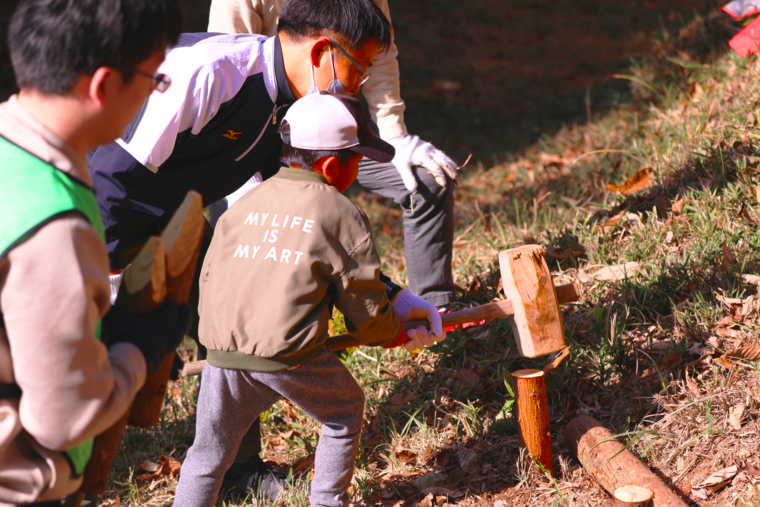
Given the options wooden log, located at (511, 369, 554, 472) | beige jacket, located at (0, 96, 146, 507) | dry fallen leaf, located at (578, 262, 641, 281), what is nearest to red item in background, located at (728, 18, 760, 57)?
dry fallen leaf, located at (578, 262, 641, 281)

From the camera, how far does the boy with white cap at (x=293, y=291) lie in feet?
6.75

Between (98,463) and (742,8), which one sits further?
(742,8)

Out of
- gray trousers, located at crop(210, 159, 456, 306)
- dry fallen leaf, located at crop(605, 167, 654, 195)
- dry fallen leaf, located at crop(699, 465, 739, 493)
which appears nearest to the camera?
dry fallen leaf, located at crop(699, 465, 739, 493)

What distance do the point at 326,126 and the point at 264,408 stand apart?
1.05 metres

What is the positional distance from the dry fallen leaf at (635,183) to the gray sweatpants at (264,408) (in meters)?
2.65

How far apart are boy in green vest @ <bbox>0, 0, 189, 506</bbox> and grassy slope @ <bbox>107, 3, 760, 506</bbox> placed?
5.15 feet

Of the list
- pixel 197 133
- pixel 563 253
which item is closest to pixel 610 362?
pixel 563 253

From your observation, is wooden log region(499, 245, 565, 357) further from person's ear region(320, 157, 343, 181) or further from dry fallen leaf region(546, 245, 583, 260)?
dry fallen leaf region(546, 245, 583, 260)

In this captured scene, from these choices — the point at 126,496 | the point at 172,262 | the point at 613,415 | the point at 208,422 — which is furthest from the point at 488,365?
the point at 172,262

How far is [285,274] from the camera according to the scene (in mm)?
2039

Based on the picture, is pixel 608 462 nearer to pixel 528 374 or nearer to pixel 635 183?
pixel 528 374

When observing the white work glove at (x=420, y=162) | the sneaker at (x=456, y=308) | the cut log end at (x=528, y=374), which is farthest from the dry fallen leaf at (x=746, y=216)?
the cut log end at (x=528, y=374)

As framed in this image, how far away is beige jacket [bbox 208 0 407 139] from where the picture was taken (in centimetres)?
321

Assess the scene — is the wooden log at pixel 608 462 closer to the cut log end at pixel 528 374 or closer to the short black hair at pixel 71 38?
the cut log end at pixel 528 374
